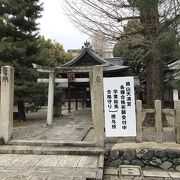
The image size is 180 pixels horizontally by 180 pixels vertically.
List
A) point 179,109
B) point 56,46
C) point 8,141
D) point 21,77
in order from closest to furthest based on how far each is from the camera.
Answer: point 179,109 → point 8,141 → point 21,77 → point 56,46

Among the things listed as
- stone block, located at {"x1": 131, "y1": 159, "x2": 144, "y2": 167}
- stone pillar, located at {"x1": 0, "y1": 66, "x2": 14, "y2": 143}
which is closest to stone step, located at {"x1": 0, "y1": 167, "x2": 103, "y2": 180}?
stone block, located at {"x1": 131, "y1": 159, "x2": 144, "y2": 167}

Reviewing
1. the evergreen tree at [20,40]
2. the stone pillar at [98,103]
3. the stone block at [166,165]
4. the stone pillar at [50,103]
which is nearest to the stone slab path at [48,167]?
the stone pillar at [98,103]

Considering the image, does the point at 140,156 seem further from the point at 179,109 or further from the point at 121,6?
the point at 121,6

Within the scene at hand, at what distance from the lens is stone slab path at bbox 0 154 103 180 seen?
552 cm

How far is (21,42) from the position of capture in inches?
508

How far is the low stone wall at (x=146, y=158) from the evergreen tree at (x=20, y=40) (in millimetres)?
6673

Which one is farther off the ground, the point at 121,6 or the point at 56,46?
the point at 56,46

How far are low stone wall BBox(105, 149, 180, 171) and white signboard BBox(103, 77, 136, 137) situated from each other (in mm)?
618

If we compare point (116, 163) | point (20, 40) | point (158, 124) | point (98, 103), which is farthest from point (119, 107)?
point (20, 40)

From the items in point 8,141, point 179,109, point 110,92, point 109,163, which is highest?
point 110,92

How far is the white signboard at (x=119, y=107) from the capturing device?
741 centimetres

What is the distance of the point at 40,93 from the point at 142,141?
23.2 feet

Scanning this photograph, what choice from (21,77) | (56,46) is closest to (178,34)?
(21,77)

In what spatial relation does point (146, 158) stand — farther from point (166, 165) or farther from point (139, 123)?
point (139, 123)
